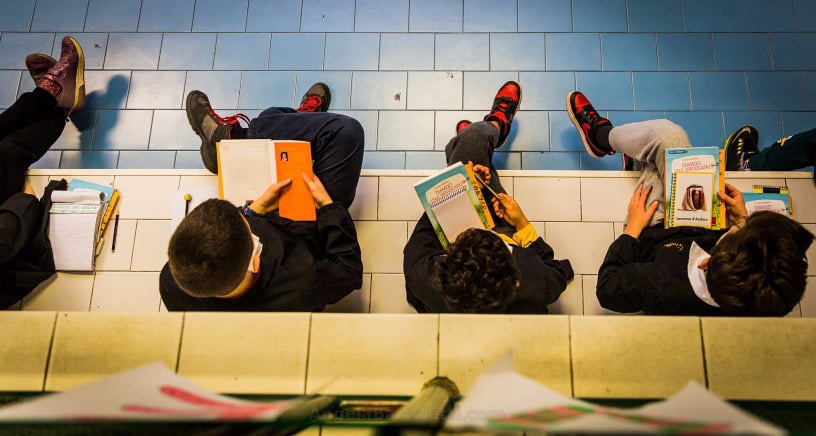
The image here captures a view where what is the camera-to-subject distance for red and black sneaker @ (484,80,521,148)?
274 centimetres

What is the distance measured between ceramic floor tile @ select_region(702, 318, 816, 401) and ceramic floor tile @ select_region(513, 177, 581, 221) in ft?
2.85

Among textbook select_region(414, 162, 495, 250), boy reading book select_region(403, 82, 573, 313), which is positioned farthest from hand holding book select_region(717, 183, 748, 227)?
textbook select_region(414, 162, 495, 250)

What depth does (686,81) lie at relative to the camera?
2.98m

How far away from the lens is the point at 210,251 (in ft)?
5.51

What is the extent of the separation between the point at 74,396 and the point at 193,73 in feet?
8.59

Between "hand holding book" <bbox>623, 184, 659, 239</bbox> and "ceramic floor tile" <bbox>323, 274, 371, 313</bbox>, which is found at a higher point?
"hand holding book" <bbox>623, 184, 659, 239</bbox>

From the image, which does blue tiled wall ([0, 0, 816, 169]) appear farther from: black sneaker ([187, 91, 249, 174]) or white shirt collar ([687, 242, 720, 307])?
white shirt collar ([687, 242, 720, 307])

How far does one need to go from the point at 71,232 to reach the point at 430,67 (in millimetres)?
2075

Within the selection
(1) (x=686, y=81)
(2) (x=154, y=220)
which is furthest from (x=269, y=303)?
(1) (x=686, y=81)

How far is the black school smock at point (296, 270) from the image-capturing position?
1.96 m

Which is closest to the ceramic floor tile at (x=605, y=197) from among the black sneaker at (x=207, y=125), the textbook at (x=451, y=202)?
the textbook at (x=451, y=202)

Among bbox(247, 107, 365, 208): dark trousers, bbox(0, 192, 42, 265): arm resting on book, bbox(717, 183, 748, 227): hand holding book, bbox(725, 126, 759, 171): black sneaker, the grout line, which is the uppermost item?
bbox(725, 126, 759, 171): black sneaker

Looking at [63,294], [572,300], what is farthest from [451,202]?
[63,294]

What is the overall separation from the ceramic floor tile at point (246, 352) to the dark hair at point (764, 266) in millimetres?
1422
